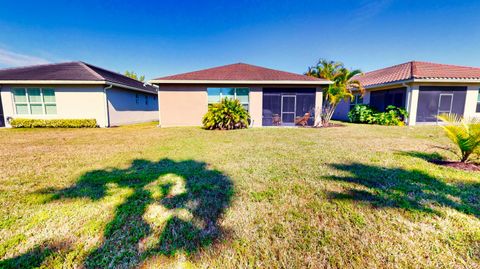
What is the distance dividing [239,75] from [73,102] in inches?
434

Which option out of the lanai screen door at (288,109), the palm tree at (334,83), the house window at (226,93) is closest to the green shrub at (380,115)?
the palm tree at (334,83)

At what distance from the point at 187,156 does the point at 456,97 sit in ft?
59.4

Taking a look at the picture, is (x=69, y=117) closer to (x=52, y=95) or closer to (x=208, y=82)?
(x=52, y=95)

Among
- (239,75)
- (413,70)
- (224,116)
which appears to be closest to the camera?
(224,116)

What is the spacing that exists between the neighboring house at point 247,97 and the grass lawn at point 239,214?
8.58 metres

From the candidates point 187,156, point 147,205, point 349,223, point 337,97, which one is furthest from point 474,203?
point 337,97

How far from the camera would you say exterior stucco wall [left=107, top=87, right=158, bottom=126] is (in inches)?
544

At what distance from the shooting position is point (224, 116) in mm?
11398

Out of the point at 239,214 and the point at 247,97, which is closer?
the point at 239,214

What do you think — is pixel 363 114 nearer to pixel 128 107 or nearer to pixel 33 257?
Answer: pixel 33 257

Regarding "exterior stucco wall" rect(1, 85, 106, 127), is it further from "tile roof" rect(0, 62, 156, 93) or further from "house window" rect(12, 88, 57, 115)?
"tile roof" rect(0, 62, 156, 93)

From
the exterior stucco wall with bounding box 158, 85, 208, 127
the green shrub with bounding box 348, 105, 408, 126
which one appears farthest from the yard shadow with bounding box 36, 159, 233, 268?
the green shrub with bounding box 348, 105, 408, 126

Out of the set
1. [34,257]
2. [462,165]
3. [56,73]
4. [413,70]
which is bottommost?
[34,257]

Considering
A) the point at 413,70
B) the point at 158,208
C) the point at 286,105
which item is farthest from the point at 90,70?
the point at 413,70
